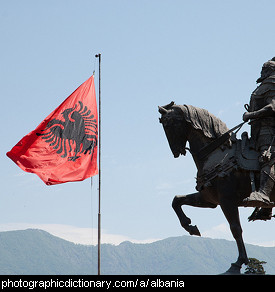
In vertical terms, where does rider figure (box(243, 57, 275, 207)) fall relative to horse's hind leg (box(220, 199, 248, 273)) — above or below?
above

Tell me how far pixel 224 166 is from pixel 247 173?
20.9 inches

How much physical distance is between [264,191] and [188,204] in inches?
81.1

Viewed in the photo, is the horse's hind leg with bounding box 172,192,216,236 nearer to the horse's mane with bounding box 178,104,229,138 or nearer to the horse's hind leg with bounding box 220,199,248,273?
the horse's hind leg with bounding box 220,199,248,273

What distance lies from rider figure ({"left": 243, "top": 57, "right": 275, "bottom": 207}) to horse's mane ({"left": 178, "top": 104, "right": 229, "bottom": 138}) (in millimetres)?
731

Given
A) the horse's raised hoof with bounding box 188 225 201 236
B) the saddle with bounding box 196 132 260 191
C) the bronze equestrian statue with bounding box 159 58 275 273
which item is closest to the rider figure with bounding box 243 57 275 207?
the bronze equestrian statue with bounding box 159 58 275 273

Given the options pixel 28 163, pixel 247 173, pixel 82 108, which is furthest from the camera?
pixel 82 108

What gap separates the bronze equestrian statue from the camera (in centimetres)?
1559

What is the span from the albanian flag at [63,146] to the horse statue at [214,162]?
10.9 feet

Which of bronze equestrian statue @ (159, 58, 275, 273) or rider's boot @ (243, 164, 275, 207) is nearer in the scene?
rider's boot @ (243, 164, 275, 207)

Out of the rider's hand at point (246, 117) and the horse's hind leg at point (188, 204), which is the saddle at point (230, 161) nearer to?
the horse's hind leg at point (188, 204)

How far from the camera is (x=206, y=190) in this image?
1602 cm

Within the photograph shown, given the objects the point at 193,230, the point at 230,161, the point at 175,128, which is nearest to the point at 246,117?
the point at 230,161
